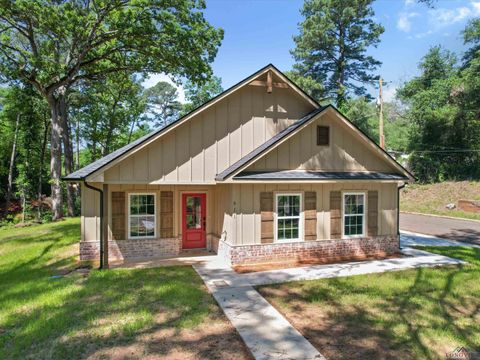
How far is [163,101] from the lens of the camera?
1987 inches

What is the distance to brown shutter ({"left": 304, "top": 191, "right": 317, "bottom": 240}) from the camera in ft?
35.6

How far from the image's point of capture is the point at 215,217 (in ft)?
39.4

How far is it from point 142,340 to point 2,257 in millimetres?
9562

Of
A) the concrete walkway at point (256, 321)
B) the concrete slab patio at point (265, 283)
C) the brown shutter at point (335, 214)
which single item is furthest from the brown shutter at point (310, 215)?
the concrete walkway at point (256, 321)

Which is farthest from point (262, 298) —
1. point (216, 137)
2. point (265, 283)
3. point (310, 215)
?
point (216, 137)

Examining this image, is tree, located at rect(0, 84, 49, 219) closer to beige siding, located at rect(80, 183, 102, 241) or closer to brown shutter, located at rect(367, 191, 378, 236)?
beige siding, located at rect(80, 183, 102, 241)

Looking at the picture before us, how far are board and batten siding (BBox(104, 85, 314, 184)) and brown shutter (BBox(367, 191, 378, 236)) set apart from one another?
393cm

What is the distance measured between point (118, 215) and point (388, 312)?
8.39 meters

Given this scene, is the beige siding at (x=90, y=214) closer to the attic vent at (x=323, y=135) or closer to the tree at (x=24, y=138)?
the attic vent at (x=323, y=135)

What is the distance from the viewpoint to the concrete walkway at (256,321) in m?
5.11

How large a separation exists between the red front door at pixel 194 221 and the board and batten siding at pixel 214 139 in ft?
5.43

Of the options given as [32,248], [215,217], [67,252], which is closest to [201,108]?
[215,217]

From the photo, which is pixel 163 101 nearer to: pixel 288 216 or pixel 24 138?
pixel 24 138

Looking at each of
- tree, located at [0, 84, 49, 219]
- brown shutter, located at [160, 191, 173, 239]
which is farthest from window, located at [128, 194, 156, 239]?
tree, located at [0, 84, 49, 219]
